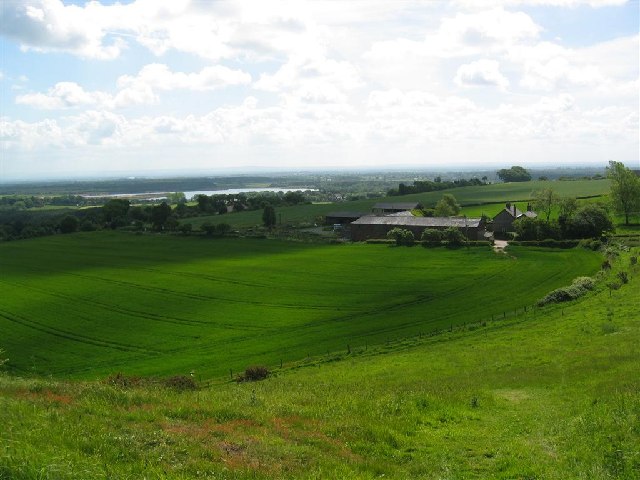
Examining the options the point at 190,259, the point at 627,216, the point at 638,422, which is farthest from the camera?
the point at 627,216

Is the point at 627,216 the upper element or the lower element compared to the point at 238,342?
upper

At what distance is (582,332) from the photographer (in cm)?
3400

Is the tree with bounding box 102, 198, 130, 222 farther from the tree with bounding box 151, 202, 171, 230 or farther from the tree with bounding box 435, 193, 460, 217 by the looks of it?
the tree with bounding box 435, 193, 460, 217

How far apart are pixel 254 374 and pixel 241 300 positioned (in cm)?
2380

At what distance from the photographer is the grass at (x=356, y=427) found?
37.9 ft

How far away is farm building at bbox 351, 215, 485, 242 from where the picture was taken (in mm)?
93000

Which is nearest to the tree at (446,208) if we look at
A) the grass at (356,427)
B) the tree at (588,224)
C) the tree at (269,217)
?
the tree at (588,224)

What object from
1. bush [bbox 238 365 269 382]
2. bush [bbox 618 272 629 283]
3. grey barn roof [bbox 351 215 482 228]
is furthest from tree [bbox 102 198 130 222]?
bush [bbox 618 272 629 283]

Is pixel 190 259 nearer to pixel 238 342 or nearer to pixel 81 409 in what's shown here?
pixel 238 342

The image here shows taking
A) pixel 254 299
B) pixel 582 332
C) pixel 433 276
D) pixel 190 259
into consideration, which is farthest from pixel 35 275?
pixel 582 332

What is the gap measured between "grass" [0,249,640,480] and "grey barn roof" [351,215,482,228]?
68279mm

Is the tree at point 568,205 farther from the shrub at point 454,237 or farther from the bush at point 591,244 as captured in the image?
the shrub at point 454,237

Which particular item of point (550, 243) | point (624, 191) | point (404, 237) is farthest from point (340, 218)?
point (624, 191)

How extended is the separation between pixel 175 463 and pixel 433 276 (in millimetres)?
55057
